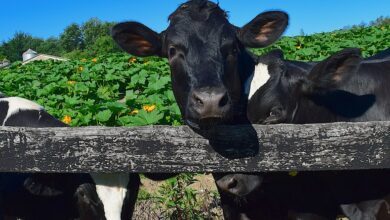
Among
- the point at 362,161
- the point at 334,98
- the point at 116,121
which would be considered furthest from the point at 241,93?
the point at 116,121

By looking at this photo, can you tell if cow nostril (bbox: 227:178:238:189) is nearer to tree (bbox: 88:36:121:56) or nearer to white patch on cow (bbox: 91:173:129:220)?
white patch on cow (bbox: 91:173:129:220)

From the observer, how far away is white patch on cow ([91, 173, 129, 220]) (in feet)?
9.89

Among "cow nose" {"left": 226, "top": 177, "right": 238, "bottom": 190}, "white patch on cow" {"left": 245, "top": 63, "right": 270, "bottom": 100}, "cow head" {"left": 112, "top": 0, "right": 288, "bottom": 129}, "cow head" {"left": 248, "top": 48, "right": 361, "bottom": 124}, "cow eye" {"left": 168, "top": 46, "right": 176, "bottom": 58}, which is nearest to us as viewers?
"cow head" {"left": 112, "top": 0, "right": 288, "bottom": 129}

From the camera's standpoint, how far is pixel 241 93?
3.40 meters

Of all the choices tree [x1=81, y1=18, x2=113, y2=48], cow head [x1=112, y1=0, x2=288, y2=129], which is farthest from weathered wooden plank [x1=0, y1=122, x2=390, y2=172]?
tree [x1=81, y1=18, x2=113, y2=48]

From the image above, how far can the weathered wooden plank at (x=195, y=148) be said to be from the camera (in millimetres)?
2381

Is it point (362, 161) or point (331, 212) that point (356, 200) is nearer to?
point (331, 212)

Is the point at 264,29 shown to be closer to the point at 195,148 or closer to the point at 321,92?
the point at 321,92

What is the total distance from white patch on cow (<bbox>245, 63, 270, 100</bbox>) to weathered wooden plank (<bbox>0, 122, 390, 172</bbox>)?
1.04 meters

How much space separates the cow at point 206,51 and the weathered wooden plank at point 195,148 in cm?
13

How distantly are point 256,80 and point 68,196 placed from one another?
1.36 m

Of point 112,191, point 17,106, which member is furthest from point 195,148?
point 17,106

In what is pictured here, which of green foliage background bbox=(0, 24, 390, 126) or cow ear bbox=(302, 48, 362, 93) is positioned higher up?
green foliage background bbox=(0, 24, 390, 126)

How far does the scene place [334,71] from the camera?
133 inches
